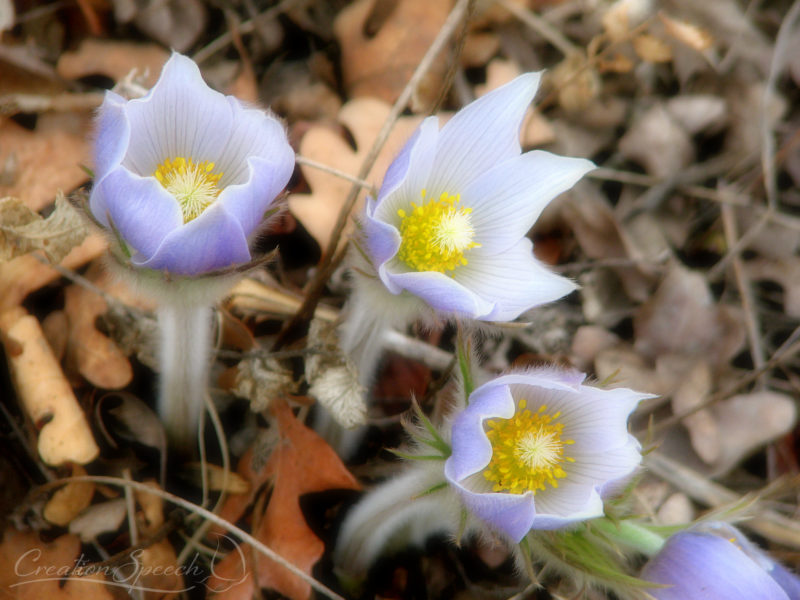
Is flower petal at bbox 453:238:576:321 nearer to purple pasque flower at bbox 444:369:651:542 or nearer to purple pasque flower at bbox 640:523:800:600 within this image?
purple pasque flower at bbox 444:369:651:542

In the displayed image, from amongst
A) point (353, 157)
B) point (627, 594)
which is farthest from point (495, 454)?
point (353, 157)

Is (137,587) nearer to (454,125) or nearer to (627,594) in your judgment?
(627,594)

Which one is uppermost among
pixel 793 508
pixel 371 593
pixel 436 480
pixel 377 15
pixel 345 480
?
pixel 377 15

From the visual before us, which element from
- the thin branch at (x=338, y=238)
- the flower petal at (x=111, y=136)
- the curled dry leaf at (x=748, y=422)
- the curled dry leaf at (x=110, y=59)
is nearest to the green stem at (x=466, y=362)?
the thin branch at (x=338, y=238)

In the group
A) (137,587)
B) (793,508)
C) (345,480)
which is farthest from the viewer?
(793,508)

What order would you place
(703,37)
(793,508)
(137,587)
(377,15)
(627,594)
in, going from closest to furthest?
(627,594) → (137,587) → (793,508) → (377,15) → (703,37)

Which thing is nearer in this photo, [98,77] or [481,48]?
[98,77]

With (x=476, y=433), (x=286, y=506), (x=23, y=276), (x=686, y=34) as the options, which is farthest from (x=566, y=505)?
(x=686, y=34)
